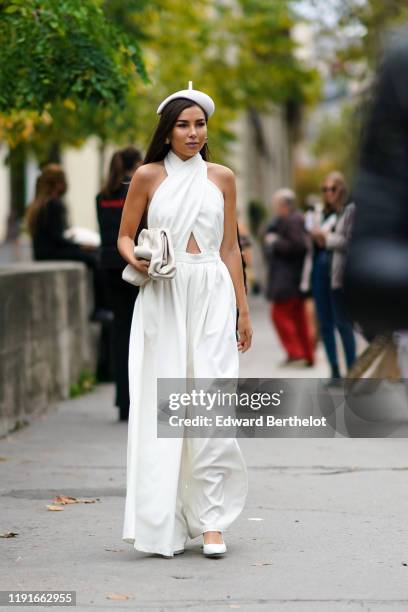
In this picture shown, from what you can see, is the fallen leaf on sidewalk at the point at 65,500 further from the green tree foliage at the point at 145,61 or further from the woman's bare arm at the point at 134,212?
the green tree foliage at the point at 145,61

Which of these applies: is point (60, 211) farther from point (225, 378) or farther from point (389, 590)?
point (389, 590)

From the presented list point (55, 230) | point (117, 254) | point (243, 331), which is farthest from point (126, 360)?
point (243, 331)

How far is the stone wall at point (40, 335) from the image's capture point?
9570 millimetres

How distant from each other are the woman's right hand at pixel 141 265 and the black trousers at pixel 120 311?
3.92m

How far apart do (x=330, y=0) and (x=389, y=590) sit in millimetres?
17741

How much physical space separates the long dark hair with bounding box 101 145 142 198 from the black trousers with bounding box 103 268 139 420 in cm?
58

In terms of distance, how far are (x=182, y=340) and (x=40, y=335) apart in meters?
5.28

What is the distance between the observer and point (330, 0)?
21781 millimetres

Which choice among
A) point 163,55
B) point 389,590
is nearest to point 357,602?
point 389,590

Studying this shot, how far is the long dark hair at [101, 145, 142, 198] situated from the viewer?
385 inches

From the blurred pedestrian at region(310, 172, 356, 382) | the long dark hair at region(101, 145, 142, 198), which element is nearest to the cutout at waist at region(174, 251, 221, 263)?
the long dark hair at region(101, 145, 142, 198)

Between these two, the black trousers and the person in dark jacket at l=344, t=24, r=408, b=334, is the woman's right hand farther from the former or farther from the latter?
the black trousers

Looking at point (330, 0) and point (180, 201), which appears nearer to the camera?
point (180, 201)

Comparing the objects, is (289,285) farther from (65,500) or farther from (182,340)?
(182,340)
